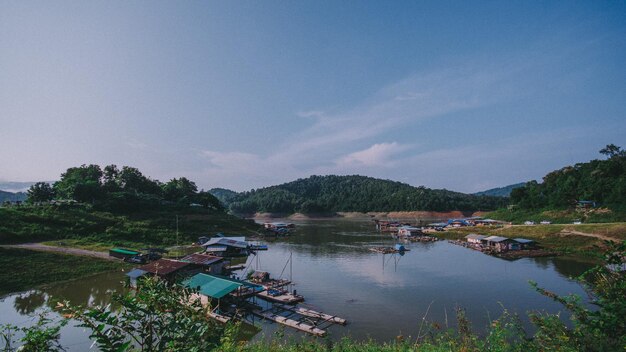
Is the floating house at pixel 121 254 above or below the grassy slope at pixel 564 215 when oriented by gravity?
below

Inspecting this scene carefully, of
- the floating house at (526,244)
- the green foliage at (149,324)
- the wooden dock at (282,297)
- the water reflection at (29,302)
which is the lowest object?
the wooden dock at (282,297)

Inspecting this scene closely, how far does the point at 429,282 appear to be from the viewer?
34344 millimetres

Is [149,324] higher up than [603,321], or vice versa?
[149,324]

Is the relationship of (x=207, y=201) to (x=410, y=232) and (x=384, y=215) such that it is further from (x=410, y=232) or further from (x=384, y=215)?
(x=384, y=215)

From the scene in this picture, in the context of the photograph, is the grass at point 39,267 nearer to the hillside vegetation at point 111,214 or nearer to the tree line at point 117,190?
the hillside vegetation at point 111,214

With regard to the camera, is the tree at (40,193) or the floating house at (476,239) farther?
the tree at (40,193)

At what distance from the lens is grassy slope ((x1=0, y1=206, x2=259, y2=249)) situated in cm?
4900

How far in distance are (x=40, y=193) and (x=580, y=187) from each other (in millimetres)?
128518

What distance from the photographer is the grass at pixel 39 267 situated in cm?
3151

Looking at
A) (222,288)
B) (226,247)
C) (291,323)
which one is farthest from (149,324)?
(226,247)

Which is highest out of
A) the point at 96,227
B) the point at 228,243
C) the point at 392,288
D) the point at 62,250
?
the point at 96,227

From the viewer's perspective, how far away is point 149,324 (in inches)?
161

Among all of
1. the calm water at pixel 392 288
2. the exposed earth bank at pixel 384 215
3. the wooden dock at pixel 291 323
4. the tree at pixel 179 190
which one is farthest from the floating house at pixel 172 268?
the exposed earth bank at pixel 384 215

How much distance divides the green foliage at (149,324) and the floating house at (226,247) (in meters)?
46.6
